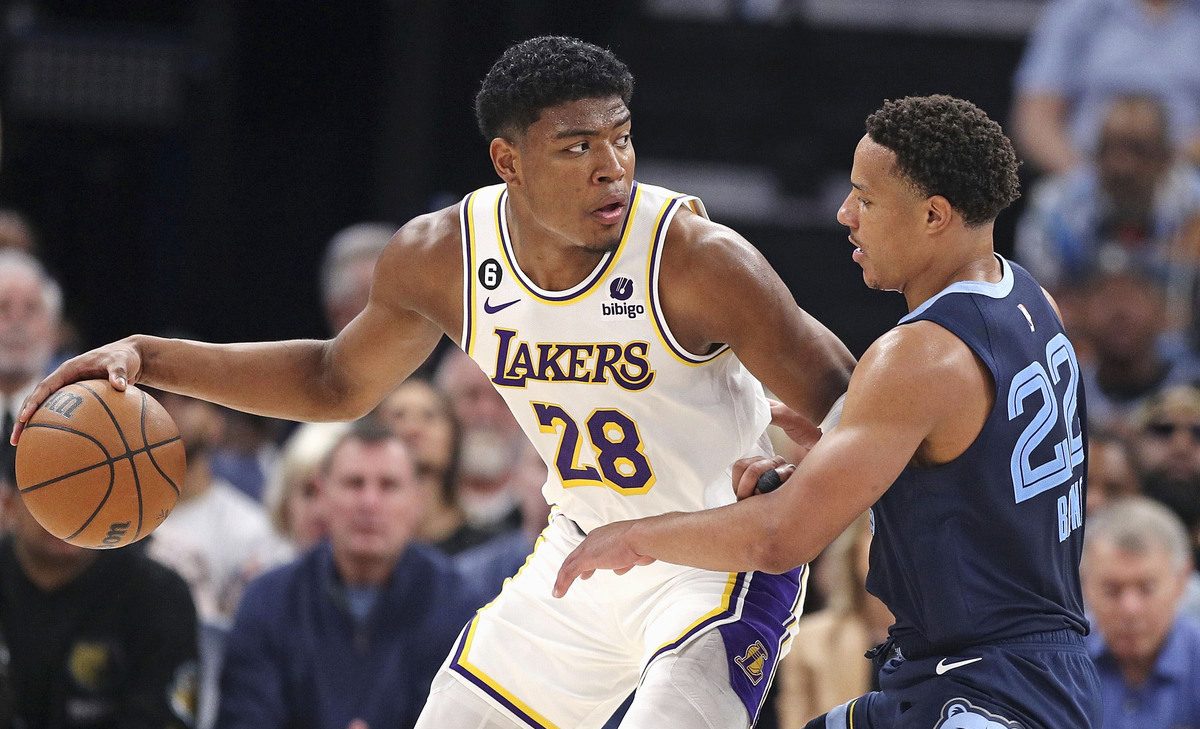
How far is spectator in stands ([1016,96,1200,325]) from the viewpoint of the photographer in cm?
823

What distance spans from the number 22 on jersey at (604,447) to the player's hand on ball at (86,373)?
1.13 metres

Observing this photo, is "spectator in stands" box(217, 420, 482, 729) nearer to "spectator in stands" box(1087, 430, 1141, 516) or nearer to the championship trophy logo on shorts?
the championship trophy logo on shorts

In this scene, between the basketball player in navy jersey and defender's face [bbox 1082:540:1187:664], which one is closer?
the basketball player in navy jersey

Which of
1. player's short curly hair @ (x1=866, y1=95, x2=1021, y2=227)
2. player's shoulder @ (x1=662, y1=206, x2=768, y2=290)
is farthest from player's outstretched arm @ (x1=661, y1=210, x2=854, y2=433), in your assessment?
player's short curly hair @ (x1=866, y1=95, x2=1021, y2=227)

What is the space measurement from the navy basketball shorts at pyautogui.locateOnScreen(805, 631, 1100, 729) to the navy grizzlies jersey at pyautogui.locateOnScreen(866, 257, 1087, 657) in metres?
0.04

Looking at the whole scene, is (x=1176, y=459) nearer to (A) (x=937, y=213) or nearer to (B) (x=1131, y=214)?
(B) (x=1131, y=214)

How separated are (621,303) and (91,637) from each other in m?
3.00

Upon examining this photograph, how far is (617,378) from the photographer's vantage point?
4.20 m

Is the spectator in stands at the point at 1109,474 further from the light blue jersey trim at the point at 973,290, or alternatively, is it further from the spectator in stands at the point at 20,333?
the spectator in stands at the point at 20,333

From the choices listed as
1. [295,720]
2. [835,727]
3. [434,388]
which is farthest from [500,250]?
[434,388]

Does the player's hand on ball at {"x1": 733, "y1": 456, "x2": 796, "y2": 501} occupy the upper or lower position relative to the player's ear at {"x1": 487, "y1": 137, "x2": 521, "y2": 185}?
lower

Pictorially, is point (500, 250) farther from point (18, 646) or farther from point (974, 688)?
point (18, 646)

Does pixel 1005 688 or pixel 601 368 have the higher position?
pixel 601 368

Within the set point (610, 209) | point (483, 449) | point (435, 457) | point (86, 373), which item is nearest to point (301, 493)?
point (435, 457)
